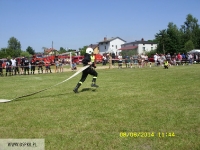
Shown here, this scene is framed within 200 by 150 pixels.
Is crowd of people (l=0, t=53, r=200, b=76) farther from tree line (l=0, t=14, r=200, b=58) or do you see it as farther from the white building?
the white building

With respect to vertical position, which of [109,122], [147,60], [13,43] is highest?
[13,43]

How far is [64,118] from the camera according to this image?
6379 mm

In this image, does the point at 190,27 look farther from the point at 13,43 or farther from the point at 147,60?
the point at 13,43

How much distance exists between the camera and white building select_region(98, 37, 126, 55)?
342 feet

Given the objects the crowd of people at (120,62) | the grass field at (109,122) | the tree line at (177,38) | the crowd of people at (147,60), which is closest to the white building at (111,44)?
the tree line at (177,38)

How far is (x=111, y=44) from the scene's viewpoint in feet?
343

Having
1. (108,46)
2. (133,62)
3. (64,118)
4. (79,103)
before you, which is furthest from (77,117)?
(108,46)

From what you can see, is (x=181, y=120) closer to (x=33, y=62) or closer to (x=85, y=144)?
(x=85, y=144)

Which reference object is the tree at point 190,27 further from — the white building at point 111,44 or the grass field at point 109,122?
the grass field at point 109,122

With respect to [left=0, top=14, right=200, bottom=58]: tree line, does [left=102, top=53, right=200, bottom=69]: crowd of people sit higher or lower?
lower

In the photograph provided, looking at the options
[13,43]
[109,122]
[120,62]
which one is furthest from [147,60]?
[13,43]

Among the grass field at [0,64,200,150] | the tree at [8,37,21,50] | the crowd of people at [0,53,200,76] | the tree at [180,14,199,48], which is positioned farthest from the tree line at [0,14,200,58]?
the grass field at [0,64,200,150]

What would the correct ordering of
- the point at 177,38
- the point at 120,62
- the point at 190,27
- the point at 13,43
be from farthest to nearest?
the point at 13,43 → the point at 190,27 → the point at 177,38 → the point at 120,62

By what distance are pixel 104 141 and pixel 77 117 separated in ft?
6.06
